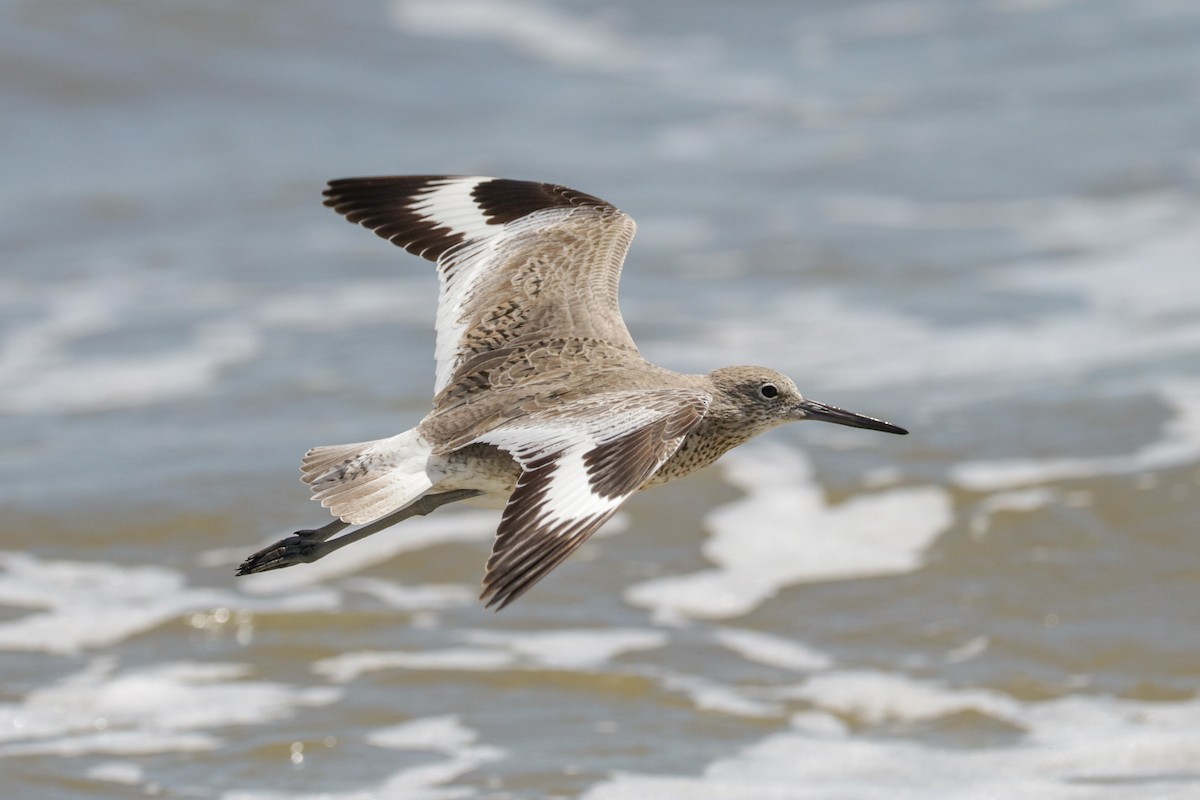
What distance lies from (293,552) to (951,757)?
7.39ft

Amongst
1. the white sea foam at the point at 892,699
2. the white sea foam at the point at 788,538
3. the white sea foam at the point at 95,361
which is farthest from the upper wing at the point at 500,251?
the white sea foam at the point at 95,361

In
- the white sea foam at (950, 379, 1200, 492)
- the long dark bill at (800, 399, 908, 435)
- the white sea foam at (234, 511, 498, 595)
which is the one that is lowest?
the white sea foam at (234, 511, 498, 595)

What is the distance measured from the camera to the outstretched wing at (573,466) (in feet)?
13.3

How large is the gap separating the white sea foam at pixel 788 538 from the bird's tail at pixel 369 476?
2.18 meters

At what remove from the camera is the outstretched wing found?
4.05 meters

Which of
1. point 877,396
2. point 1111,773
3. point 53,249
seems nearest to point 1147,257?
point 877,396

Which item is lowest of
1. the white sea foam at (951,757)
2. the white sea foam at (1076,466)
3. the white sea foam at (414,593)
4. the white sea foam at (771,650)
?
the white sea foam at (951,757)

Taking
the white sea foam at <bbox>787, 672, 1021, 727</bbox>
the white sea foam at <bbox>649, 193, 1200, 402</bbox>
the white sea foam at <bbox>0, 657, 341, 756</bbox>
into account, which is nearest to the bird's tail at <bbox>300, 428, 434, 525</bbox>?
the white sea foam at <bbox>0, 657, 341, 756</bbox>

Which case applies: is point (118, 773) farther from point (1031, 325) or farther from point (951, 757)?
point (1031, 325)

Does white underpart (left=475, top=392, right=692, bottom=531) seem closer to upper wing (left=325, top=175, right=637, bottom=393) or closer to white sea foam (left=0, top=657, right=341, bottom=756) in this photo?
upper wing (left=325, top=175, right=637, bottom=393)

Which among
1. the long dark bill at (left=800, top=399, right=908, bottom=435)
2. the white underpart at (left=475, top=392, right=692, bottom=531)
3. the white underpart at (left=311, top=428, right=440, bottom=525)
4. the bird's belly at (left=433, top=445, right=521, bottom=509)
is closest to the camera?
the white underpart at (left=475, top=392, right=692, bottom=531)

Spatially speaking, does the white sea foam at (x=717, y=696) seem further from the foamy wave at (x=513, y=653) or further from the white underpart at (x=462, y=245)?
the white underpart at (x=462, y=245)

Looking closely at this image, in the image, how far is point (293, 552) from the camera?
535 centimetres

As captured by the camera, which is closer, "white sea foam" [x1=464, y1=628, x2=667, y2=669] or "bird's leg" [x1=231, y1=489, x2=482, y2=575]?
"bird's leg" [x1=231, y1=489, x2=482, y2=575]
